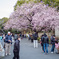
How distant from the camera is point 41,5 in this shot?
31.3 metres

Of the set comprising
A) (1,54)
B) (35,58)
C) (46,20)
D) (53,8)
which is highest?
(53,8)

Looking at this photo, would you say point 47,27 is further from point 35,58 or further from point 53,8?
point 35,58

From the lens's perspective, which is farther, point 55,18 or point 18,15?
point 18,15

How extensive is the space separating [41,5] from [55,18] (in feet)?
17.9

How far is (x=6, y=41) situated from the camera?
35.7 ft

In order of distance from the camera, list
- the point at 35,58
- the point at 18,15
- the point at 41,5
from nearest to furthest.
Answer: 1. the point at 35,58
2. the point at 41,5
3. the point at 18,15

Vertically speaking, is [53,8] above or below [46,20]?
above

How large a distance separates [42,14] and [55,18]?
322 cm

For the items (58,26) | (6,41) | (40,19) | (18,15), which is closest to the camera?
(6,41)

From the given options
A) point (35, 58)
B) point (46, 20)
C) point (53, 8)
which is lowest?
point (35, 58)

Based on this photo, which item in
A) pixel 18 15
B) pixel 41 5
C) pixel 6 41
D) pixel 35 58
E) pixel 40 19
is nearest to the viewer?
pixel 35 58

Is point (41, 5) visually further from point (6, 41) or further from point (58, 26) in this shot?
point (6, 41)

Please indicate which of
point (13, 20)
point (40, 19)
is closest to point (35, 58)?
point (40, 19)

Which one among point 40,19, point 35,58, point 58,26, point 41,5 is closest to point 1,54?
point 35,58
